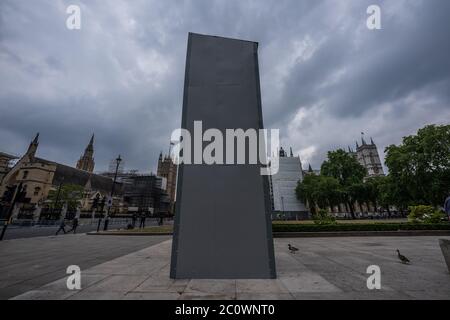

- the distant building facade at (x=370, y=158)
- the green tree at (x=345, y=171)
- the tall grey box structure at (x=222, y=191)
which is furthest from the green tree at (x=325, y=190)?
the distant building facade at (x=370, y=158)

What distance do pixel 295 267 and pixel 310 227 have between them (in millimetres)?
11343

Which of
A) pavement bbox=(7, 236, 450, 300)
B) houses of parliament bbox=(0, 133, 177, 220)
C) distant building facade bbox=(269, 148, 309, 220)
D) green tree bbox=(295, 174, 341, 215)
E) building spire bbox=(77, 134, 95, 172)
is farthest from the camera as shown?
building spire bbox=(77, 134, 95, 172)

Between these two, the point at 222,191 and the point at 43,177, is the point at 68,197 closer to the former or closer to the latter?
the point at 43,177

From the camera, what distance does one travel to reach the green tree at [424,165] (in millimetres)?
24578

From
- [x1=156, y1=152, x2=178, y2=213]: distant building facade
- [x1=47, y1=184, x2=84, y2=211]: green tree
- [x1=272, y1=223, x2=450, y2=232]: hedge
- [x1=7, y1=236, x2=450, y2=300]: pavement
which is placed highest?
[x1=156, y1=152, x2=178, y2=213]: distant building facade

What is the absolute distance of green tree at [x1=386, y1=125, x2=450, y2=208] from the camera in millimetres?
24578

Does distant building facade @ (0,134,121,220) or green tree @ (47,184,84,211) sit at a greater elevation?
distant building facade @ (0,134,121,220)

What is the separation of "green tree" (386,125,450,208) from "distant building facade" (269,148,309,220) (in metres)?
34.9

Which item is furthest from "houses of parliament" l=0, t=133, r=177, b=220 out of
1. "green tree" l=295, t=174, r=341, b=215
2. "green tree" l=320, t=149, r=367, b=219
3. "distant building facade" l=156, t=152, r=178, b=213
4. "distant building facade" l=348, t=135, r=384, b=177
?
"distant building facade" l=348, t=135, r=384, b=177

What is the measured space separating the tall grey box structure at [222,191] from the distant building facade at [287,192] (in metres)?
59.8

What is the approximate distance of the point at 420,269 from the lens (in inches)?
207

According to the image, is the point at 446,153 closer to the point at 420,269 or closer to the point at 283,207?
the point at 420,269

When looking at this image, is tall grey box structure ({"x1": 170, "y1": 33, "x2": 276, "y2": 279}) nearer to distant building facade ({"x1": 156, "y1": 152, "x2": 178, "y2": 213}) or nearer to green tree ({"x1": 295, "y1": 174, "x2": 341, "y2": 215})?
green tree ({"x1": 295, "y1": 174, "x2": 341, "y2": 215})
